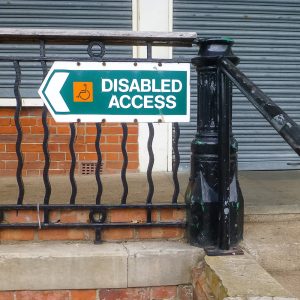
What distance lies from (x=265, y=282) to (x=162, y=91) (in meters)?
1.33

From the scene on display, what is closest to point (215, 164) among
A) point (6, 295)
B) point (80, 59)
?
point (80, 59)

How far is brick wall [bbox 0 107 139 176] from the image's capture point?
4.93 m

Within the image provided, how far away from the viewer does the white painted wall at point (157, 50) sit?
5.05 m

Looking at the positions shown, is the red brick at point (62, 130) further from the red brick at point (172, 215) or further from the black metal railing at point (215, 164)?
the black metal railing at point (215, 164)

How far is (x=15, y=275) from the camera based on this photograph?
284 cm

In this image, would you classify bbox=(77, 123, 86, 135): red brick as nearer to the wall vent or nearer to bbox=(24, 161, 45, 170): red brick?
the wall vent

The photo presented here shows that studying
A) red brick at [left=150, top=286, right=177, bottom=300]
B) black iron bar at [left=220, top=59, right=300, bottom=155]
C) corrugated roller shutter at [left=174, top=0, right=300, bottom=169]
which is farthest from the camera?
corrugated roller shutter at [left=174, top=0, right=300, bottom=169]

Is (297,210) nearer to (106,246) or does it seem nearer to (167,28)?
(106,246)

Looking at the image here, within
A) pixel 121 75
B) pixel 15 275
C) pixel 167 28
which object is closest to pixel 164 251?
pixel 15 275

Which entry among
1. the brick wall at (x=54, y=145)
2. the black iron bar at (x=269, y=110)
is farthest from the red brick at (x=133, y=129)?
the black iron bar at (x=269, y=110)

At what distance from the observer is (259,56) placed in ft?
17.8

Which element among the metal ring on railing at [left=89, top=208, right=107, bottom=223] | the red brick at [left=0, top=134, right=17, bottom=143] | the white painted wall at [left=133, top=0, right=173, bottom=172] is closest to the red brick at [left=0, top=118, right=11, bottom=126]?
the red brick at [left=0, top=134, right=17, bottom=143]

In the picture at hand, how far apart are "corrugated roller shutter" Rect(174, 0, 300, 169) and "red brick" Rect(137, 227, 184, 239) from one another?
2.25m

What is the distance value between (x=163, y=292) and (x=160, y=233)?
1.29 ft
